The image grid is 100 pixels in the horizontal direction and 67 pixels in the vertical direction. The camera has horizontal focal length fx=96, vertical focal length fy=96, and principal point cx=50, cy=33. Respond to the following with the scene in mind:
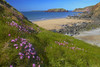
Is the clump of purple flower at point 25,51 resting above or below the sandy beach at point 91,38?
above

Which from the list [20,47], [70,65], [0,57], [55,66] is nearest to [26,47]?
[20,47]

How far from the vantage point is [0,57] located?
3672mm

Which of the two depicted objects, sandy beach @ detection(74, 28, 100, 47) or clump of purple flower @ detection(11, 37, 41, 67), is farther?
sandy beach @ detection(74, 28, 100, 47)

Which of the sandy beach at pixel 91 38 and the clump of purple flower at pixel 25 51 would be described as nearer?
the clump of purple flower at pixel 25 51

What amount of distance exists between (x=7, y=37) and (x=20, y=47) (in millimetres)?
1050

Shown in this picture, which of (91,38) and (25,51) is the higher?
(25,51)

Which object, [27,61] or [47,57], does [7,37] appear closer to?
[27,61]

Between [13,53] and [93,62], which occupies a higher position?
[13,53]

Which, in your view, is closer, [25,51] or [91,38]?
[25,51]

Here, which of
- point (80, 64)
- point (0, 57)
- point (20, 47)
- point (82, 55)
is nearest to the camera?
point (0, 57)

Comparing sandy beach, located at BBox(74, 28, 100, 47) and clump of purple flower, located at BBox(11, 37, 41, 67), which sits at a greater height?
clump of purple flower, located at BBox(11, 37, 41, 67)

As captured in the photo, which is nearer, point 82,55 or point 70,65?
point 70,65

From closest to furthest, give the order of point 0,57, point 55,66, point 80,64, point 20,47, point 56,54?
point 0,57 < point 20,47 < point 55,66 < point 80,64 < point 56,54

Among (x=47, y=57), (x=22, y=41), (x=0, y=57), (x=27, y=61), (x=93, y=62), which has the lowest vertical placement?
(x=93, y=62)
